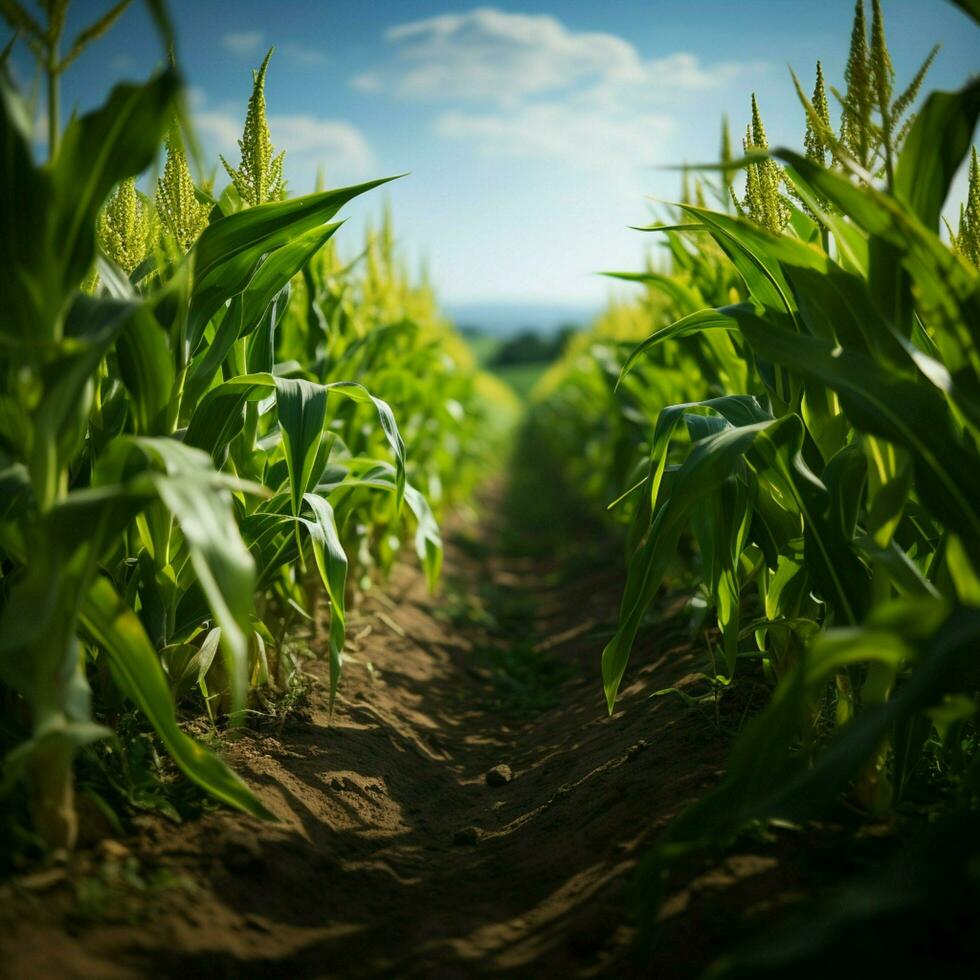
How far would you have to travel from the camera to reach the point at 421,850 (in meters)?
1.91

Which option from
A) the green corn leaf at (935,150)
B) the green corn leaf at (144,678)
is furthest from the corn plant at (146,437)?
the green corn leaf at (935,150)

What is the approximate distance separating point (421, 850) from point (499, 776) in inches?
20.3

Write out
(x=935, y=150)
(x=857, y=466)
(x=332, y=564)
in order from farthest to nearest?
(x=332, y=564) < (x=857, y=466) < (x=935, y=150)

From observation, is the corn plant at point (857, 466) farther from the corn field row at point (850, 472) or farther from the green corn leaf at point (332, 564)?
the green corn leaf at point (332, 564)

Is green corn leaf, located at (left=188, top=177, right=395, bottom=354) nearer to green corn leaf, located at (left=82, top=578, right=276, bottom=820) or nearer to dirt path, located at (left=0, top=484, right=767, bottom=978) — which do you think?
green corn leaf, located at (left=82, top=578, right=276, bottom=820)

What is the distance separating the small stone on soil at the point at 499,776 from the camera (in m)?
2.39

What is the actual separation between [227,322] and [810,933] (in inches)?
60.6

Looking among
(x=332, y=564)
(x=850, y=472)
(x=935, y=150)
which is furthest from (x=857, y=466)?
(x=332, y=564)

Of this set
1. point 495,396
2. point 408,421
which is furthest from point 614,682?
point 495,396

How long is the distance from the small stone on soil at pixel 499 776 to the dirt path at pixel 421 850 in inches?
0.7

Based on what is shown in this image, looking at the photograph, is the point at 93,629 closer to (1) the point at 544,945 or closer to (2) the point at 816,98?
(1) the point at 544,945

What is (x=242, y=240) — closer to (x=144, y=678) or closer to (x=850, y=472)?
(x=144, y=678)

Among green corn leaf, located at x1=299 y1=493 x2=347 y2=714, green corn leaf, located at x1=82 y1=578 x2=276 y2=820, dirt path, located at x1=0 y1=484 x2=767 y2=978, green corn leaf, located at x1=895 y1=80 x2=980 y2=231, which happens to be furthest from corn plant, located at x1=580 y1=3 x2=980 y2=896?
green corn leaf, located at x1=82 y1=578 x2=276 y2=820

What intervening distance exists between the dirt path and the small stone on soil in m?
0.02
